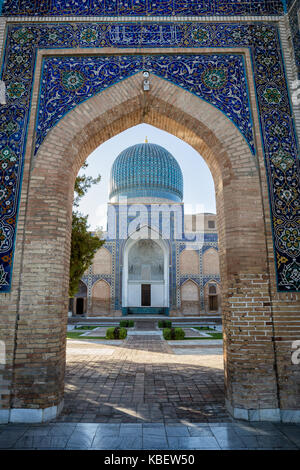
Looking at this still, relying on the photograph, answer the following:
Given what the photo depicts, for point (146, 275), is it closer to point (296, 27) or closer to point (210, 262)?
point (210, 262)

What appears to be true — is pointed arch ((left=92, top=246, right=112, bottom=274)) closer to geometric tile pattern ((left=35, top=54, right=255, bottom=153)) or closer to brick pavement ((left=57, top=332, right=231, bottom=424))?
brick pavement ((left=57, top=332, right=231, bottom=424))

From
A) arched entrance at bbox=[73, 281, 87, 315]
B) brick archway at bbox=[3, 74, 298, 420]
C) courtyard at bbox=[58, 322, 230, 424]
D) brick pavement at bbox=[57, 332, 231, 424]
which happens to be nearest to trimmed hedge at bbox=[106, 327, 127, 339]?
courtyard at bbox=[58, 322, 230, 424]

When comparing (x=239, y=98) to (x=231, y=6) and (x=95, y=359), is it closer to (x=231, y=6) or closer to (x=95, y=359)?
(x=231, y=6)

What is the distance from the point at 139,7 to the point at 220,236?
3.32 meters

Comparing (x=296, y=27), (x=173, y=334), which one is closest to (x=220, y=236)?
(x=296, y=27)

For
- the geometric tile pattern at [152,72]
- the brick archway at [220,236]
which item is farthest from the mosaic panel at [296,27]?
the brick archway at [220,236]

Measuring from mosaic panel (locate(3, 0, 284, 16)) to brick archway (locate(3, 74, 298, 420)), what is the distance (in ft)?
3.62

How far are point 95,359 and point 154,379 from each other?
1.87 metres

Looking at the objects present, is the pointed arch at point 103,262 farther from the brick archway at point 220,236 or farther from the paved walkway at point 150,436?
the paved walkway at point 150,436

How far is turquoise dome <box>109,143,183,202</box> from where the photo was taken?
1772 centimetres

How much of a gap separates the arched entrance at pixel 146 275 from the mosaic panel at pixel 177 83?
1404 centimetres

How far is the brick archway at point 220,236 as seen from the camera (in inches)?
114

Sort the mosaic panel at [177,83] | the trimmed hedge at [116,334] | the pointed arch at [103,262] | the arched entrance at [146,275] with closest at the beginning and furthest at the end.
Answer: the mosaic panel at [177,83] → the trimmed hedge at [116,334] → the pointed arch at [103,262] → the arched entrance at [146,275]
